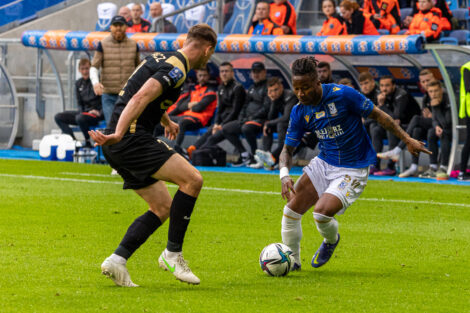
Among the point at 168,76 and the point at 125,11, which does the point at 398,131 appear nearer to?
the point at 168,76

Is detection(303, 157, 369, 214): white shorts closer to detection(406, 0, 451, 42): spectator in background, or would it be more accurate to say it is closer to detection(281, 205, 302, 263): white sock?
detection(281, 205, 302, 263): white sock

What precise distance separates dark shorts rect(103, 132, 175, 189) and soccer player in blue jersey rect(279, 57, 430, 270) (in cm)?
118

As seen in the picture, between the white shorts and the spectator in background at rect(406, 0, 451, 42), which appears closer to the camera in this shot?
the white shorts

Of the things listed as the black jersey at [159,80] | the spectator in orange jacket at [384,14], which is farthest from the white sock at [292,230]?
the spectator in orange jacket at [384,14]

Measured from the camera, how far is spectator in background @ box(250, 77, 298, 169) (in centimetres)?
1652

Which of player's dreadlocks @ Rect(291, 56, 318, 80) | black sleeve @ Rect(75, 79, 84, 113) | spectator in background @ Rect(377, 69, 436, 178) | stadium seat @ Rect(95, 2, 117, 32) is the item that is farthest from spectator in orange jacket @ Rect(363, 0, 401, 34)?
player's dreadlocks @ Rect(291, 56, 318, 80)

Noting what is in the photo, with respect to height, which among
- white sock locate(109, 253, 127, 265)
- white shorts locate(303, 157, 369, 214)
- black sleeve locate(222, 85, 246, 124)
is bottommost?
black sleeve locate(222, 85, 246, 124)

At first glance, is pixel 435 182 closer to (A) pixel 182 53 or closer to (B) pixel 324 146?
(B) pixel 324 146

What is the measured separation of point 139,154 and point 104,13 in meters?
17.5

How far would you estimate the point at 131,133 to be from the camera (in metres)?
6.16

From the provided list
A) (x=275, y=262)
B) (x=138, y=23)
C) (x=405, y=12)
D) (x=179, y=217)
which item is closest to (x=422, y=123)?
(x=405, y=12)

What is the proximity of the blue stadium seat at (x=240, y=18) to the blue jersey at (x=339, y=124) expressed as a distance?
1282cm

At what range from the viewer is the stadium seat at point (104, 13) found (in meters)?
22.9

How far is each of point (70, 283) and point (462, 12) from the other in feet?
45.6
